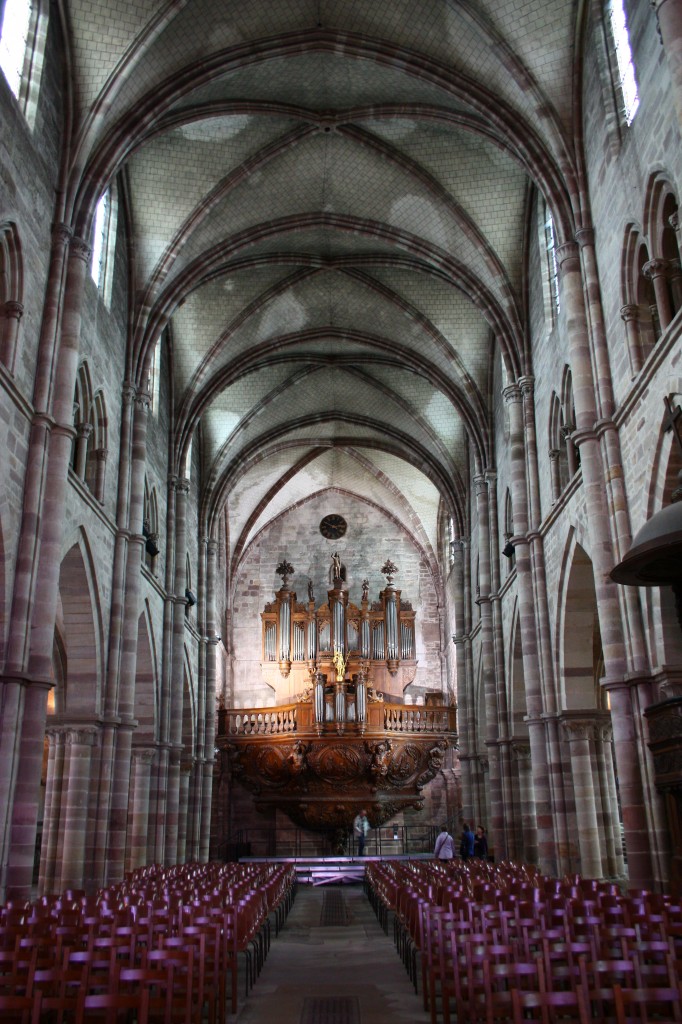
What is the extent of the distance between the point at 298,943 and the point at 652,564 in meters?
9.09

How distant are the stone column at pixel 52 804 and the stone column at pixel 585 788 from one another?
1024 cm

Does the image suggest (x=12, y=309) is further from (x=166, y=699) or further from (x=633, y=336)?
(x=166, y=699)

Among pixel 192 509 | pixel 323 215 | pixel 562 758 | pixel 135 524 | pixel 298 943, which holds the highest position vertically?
pixel 323 215

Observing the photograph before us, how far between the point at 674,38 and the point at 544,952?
10.0 m

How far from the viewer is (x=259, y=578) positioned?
4109 centimetres

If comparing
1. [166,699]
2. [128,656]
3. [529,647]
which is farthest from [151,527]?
[529,647]

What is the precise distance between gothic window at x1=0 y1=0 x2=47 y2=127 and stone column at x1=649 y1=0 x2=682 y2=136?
987 cm

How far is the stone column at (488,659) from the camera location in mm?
25172

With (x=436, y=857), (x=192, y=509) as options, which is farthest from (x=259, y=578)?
(x=436, y=857)

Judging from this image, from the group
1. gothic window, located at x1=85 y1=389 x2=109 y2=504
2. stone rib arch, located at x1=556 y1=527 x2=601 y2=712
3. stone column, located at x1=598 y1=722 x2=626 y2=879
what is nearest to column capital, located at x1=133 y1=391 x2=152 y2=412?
gothic window, located at x1=85 y1=389 x2=109 y2=504

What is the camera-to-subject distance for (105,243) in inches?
820

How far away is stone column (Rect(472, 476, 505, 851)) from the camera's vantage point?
82.6 feet

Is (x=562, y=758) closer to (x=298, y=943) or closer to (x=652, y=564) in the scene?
(x=298, y=943)

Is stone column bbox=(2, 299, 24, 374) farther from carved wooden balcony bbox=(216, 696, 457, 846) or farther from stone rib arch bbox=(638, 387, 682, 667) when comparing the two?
carved wooden balcony bbox=(216, 696, 457, 846)
